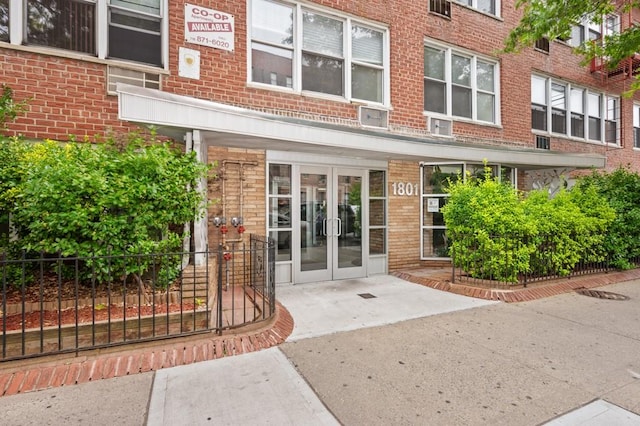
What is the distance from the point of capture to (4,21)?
5102 mm

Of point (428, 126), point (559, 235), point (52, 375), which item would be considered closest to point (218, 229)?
point (52, 375)

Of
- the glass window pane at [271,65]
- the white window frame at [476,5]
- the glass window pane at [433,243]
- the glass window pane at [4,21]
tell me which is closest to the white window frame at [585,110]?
the white window frame at [476,5]

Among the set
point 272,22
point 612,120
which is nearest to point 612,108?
point 612,120

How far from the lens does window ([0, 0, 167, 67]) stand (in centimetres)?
521

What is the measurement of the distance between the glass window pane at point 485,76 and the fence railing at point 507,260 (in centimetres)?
513

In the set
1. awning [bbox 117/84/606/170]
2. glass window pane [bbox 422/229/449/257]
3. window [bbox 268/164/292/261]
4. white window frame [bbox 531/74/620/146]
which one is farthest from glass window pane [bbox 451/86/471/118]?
window [bbox 268/164/292/261]

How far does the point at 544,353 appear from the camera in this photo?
3633 mm

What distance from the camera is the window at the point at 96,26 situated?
17.1ft

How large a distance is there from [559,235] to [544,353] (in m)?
4.06

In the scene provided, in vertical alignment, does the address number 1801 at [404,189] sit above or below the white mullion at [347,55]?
below

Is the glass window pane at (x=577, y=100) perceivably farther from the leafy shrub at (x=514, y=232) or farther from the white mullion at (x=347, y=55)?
the white mullion at (x=347, y=55)

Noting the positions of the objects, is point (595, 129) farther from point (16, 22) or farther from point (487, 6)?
point (16, 22)

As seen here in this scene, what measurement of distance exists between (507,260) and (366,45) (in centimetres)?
564

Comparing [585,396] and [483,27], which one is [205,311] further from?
[483,27]
